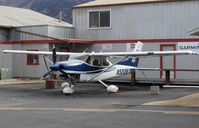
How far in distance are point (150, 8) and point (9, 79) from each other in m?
11.1

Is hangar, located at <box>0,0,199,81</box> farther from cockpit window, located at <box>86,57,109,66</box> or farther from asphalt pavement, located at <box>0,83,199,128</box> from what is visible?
asphalt pavement, located at <box>0,83,199,128</box>

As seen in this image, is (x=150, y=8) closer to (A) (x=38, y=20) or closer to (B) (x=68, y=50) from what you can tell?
(B) (x=68, y=50)

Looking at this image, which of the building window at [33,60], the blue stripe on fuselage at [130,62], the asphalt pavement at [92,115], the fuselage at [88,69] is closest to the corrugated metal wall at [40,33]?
the building window at [33,60]

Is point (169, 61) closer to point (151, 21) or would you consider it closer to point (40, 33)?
point (151, 21)

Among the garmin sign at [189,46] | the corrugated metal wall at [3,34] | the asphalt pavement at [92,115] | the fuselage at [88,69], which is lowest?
the asphalt pavement at [92,115]

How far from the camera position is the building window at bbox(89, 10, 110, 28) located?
96.0ft

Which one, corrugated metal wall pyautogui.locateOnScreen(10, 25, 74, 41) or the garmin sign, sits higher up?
corrugated metal wall pyautogui.locateOnScreen(10, 25, 74, 41)

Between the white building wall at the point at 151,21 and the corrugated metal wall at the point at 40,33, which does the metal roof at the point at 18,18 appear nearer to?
the corrugated metal wall at the point at 40,33

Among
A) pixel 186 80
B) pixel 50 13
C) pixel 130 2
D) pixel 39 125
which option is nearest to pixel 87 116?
pixel 39 125

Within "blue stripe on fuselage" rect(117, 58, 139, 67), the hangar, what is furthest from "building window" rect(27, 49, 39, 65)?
"blue stripe on fuselage" rect(117, 58, 139, 67)

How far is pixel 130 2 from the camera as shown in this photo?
28062 mm

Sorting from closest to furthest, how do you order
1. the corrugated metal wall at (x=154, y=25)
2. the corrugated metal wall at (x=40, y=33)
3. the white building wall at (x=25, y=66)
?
the corrugated metal wall at (x=154, y=25) < the corrugated metal wall at (x=40, y=33) < the white building wall at (x=25, y=66)

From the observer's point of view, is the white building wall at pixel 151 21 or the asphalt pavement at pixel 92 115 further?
the white building wall at pixel 151 21

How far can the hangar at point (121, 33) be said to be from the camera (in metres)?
26.0
